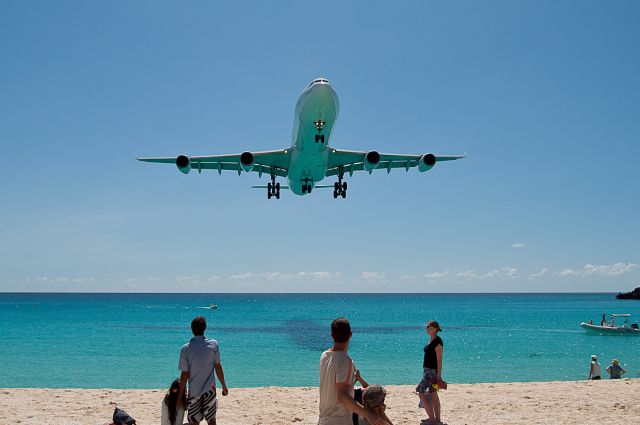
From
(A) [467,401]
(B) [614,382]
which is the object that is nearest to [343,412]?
(A) [467,401]

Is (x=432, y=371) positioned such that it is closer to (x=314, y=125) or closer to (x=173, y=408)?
(x=173, y=408)

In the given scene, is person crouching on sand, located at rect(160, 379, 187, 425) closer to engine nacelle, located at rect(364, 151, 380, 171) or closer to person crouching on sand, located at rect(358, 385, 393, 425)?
person crouching on sand, located at rect(358, 385, 393, 425)

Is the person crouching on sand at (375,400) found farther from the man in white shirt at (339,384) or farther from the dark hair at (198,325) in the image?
the dark hair at (198,325)

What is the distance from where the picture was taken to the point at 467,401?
1441 cm

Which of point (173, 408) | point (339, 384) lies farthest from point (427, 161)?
point (339, 384)

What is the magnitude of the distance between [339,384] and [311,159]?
19.9m

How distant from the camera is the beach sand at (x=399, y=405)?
39.3ft

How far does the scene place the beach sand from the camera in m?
12.0

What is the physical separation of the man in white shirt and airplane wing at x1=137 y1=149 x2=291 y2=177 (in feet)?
70.3

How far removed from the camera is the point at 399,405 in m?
14.1

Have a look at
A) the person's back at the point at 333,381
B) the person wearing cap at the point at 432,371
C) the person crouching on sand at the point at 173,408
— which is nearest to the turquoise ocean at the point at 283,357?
the person wearing cap at the point at 432,371

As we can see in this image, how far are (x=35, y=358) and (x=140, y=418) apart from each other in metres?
37.0

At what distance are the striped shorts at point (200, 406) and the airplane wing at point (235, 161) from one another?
1899 centimetres

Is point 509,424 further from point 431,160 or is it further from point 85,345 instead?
point 85,345
